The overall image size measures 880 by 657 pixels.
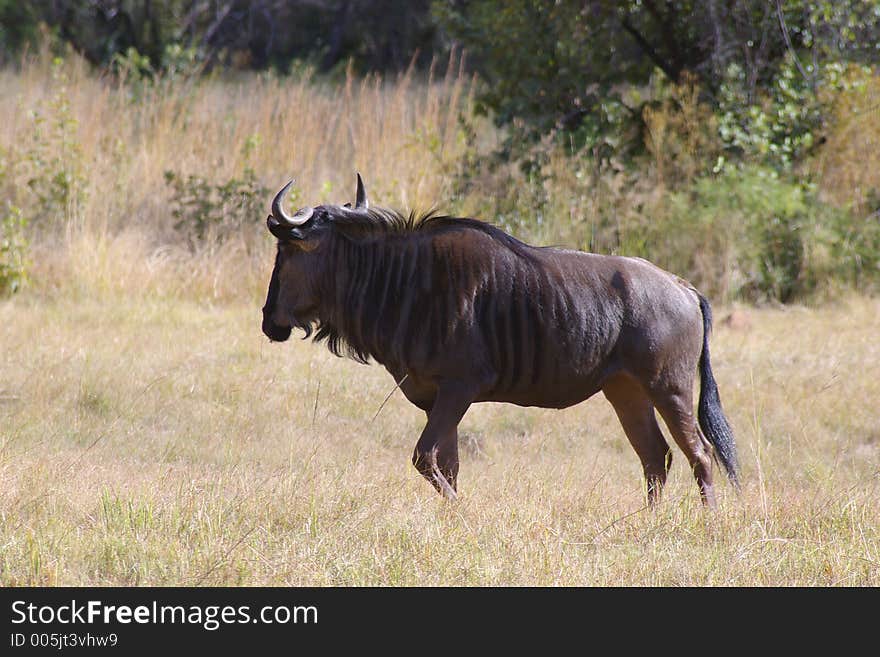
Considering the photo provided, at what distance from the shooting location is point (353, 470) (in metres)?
7.12

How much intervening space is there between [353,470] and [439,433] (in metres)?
0.98

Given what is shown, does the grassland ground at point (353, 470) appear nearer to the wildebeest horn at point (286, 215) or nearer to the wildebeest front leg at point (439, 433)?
the wildebeest front leg at point (439, 433)

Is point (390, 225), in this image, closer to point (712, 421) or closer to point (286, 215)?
point (286, 215)

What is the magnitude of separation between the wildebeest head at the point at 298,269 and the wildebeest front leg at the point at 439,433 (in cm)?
90

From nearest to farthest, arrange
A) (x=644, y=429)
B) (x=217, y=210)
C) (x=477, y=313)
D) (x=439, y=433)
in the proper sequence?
(x=439, y=433), (x=477, y=313), (x=644, y=429), (x=217, y=210)

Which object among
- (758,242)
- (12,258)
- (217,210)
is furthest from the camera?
(217,210)

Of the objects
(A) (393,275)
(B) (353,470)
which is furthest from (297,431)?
(A) (393,275)

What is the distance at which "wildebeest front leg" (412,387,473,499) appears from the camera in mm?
6281

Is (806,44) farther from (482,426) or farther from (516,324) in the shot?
(516,324)

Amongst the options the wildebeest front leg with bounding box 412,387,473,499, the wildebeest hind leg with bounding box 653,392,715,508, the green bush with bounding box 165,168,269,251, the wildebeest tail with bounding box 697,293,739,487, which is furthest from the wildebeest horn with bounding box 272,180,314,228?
the green bush with bounding box 165,168,269,251

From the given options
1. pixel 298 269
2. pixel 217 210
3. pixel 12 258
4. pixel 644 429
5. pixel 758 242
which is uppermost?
pixel 298 269

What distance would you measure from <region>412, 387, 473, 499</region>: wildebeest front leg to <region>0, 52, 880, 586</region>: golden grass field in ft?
0.53

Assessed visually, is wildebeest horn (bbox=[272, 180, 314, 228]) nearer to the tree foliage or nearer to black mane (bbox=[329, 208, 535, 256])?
black mane (bbox=[329, 208, 535, 256])

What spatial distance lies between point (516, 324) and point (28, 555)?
2.58 m
